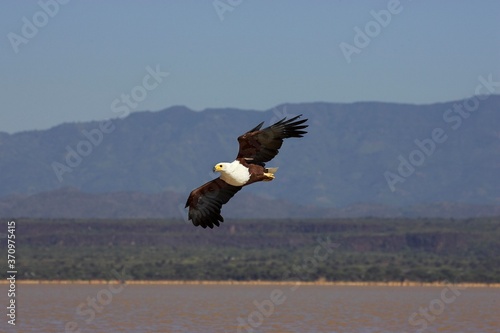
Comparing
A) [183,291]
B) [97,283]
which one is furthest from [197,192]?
[97,283]

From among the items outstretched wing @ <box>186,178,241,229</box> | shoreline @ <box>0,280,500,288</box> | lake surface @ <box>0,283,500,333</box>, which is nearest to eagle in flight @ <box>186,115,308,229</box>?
outstretched wing @ <box>186,178,241,229</box>

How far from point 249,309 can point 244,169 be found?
282ft

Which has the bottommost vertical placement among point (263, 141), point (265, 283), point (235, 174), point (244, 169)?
point (235, 174)

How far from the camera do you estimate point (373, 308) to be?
11944 centimetres

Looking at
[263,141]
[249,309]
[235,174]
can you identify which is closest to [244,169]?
[235,174]

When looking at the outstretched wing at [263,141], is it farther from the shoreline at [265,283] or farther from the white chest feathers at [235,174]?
the shoreline at [265,283]

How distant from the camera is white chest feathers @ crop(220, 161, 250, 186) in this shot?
2642cm

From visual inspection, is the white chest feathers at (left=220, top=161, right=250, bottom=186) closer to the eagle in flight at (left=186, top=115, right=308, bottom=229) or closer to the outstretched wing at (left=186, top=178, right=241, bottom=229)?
the eagle in flight at (left=186, top=115, right=308, bottom=229)

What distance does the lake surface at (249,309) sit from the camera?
90750 mm

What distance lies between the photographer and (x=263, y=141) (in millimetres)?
27641

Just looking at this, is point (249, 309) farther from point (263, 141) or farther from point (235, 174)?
point (235, 174)

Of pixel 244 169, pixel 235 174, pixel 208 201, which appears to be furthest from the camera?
pixel 208 201

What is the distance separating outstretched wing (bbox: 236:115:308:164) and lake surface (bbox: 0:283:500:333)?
186 ft

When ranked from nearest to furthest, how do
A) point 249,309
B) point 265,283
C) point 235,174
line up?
point 235,174, point 249,309, point 265,283
